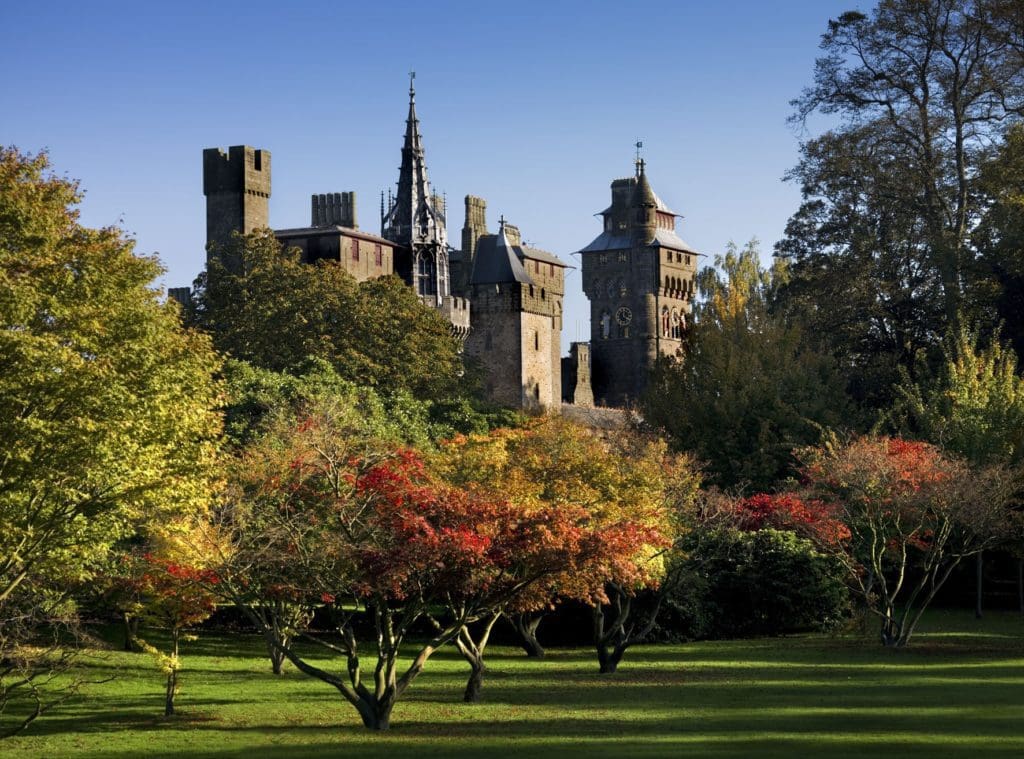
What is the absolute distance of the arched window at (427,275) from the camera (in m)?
94.5

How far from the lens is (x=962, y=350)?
50031mm

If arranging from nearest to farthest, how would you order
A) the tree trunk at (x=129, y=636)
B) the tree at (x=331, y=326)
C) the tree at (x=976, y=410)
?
the tree trunk at (x=129, y=636), the tree at (x=976, y=410), the tree at (x=331, y=326)

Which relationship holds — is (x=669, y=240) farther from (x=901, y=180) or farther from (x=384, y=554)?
(x=384, y=554)

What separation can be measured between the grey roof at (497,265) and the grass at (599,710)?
6085 cm

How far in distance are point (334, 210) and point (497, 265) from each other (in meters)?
10.6

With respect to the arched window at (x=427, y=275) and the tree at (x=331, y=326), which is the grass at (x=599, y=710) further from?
the arched window at (x=427, y=275)

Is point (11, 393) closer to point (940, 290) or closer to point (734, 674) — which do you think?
point (734, 674)

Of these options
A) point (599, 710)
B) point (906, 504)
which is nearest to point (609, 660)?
point (599, 710)

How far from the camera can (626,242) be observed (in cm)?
13312

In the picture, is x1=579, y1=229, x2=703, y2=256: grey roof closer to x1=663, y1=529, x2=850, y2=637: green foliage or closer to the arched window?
the arched window

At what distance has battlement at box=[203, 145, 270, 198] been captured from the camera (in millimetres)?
80625

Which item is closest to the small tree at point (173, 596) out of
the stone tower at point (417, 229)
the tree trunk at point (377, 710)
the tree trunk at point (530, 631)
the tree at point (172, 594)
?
the tree at point (172, 594)

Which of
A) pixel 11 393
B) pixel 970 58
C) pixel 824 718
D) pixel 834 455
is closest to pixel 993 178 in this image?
pixel 970 58

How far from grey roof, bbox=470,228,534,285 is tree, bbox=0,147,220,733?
68580 mm
